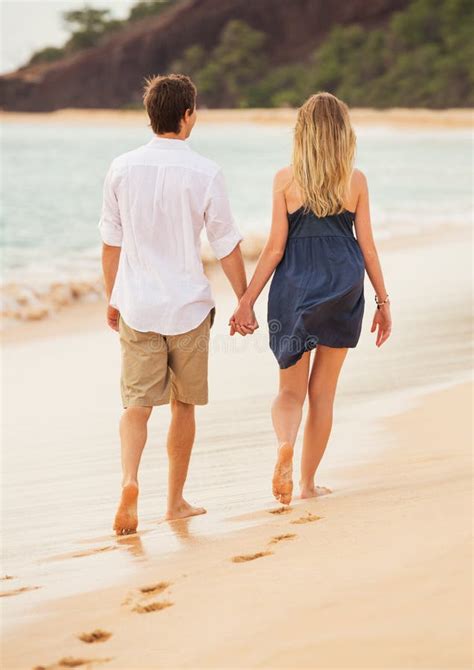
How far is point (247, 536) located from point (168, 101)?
1.55 meters

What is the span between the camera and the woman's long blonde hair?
12.4 ft

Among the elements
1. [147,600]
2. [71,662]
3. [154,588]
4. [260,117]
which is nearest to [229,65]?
[260,117]

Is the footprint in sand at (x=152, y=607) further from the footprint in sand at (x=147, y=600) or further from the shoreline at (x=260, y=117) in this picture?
the shoreline at (x=260, y=117)

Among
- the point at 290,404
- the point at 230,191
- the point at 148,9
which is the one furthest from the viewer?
the point at 148,9

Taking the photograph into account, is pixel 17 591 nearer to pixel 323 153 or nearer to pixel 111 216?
pixel 111 216

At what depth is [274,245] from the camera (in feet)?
12.8

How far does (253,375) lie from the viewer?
6809mm

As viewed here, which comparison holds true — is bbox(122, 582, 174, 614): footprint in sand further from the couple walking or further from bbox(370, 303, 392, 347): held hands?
bbox(370, 303, 392, 347): held hands

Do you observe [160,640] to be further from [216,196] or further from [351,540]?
[216,196]

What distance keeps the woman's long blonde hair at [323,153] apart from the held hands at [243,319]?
→ 1.54 ft

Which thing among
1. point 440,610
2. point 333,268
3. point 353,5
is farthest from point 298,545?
point 353,5

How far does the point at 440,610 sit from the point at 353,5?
112 metres

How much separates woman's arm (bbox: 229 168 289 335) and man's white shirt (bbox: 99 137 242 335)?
6.9 inches

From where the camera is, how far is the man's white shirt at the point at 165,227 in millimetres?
3676
